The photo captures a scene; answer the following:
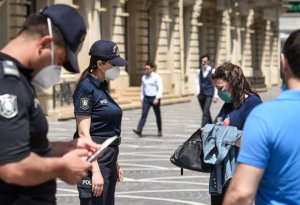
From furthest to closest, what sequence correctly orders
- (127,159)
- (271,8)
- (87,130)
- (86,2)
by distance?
(271,8) → (86,2) → (127,159) → (87,130)

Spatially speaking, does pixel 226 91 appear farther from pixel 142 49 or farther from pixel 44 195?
pixel 142 49

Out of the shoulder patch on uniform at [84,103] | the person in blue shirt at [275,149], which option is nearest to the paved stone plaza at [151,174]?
the shoulder patch on uniform at [84,103]

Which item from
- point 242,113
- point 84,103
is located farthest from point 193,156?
point 84,103

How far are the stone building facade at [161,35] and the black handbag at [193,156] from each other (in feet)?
59.7

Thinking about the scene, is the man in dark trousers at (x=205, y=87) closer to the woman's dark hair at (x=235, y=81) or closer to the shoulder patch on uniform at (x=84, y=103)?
the woman's dark hair at (x=235, y=81)

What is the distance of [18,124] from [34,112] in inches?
7.0

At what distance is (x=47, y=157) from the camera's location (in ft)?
12.3

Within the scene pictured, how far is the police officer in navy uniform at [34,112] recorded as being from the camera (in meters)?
3.53

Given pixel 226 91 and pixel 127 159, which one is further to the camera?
pixel 127 159

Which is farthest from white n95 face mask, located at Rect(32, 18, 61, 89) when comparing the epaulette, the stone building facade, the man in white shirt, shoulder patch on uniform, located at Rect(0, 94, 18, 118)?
the stone building facade

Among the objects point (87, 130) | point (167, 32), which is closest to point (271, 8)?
point (167, 32)

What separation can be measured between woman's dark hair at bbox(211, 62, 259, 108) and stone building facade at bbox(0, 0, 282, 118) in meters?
18.3

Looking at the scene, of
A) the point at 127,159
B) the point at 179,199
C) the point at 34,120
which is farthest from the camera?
the point at 127,159

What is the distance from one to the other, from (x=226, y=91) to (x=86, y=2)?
23.8 m
